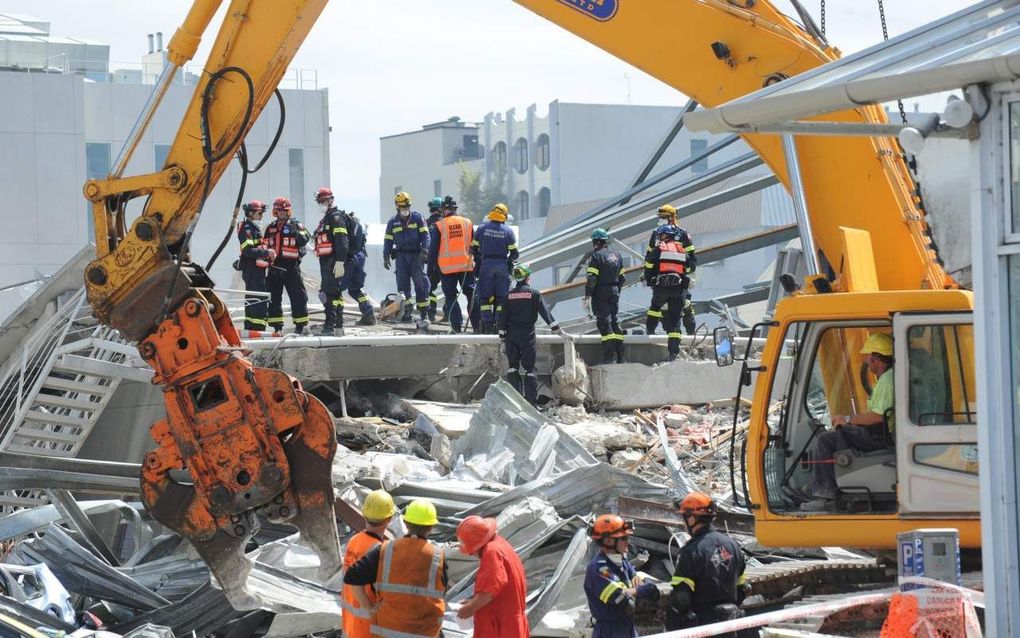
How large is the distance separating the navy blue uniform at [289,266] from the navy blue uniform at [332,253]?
222mm

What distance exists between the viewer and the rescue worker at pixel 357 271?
54.5 ft

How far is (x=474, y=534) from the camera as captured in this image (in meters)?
7.48

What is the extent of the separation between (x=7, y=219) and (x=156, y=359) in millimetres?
30849

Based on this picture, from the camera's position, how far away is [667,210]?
16.2 metres

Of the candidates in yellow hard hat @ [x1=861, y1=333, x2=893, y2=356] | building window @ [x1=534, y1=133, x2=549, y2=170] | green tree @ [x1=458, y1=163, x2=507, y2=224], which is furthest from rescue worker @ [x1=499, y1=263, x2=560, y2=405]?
green tree @ [x1=458, y1=163, x2=507, y2=224]

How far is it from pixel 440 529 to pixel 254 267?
19.8 ft

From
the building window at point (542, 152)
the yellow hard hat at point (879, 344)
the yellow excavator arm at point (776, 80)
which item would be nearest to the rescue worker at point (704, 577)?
the yellow hard hat at point (879, 344)

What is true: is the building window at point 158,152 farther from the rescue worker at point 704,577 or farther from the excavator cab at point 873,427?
the rescue worker at point 704,577

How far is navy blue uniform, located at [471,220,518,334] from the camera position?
15.9m

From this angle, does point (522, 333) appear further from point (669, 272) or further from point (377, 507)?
point (377, 507)

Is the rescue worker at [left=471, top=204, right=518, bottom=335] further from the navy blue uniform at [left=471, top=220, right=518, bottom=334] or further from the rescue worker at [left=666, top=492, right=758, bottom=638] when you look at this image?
the rescue worker at [left=666, top=492, right=758, bottom=638]

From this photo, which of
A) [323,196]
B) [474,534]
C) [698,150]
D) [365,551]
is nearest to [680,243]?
[323,196]

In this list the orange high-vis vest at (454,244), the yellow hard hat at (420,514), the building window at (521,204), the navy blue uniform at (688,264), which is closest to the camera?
the yellow hard hat at (420,514)

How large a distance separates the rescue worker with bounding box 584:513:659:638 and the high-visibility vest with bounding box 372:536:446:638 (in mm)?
892
